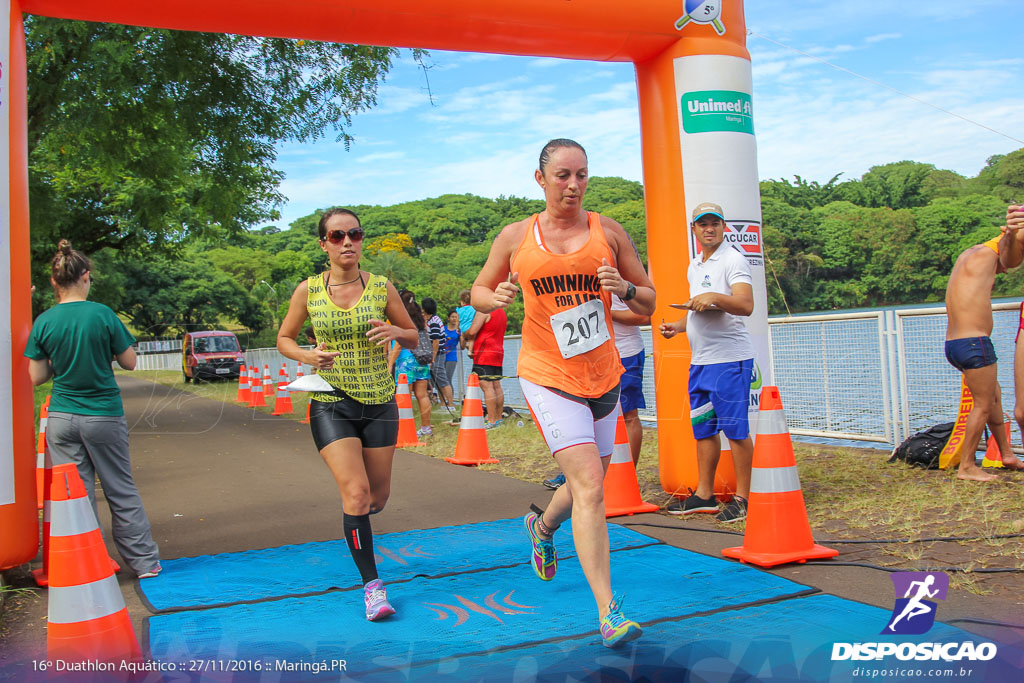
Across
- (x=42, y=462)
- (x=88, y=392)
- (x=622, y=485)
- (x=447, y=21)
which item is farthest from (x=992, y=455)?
(x=42, y=462)

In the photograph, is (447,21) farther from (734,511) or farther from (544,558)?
(734,511)

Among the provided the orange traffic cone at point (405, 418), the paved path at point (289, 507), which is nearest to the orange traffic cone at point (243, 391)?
the paved path at point (289, 507)

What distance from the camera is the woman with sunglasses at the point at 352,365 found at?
4098 millimetres

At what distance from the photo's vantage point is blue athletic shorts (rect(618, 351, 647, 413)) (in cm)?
661

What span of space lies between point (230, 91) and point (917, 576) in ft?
38.2

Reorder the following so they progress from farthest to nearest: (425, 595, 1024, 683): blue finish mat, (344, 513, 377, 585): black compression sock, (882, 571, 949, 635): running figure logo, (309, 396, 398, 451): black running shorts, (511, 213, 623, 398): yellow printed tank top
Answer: (309, 396, 398, 451): black running shorts, (344, 513, 377, 585): black compression sock, (511, 213, 623, 398): yellow printed tank top, (882, 571, 949, 635): running figure logo, (425, 595, 1024, 683): blue finish mat

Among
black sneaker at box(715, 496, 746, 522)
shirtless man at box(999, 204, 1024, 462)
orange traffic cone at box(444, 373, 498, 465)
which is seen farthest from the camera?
orange traffic cone at box(444, 373, 498, 465)

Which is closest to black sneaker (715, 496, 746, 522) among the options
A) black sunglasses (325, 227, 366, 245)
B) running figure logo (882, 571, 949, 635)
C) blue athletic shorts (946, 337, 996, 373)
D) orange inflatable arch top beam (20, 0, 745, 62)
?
running figure logo (882, 571, 949, 635)

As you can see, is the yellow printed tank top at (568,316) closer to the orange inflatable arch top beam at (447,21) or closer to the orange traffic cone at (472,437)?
the orange inflatable arch top beam at (447,21)

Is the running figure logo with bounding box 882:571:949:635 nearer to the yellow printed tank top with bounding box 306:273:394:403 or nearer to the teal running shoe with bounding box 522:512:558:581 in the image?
the teal running shoe with bounding box 522:512:558:581

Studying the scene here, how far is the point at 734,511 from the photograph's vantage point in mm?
5543

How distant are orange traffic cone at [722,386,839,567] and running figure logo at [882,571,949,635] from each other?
1.82ft

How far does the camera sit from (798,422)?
9.42 m

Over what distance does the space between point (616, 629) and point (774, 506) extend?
1672 mm
